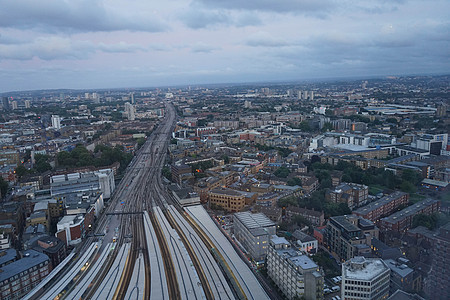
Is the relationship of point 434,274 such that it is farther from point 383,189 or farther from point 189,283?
point 383,189

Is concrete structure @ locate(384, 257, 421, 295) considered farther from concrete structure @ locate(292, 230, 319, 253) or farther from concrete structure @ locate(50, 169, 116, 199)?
concrete structure @ locate(50, 169, 116, 199)

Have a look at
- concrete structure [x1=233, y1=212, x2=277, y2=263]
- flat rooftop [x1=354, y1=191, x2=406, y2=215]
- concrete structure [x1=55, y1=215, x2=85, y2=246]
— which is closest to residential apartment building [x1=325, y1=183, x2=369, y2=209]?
flat rooftop [x1=354, y1=191, x2=406, y2=215]

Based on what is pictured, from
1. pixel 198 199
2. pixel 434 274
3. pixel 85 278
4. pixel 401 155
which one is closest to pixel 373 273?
pixel 434 274

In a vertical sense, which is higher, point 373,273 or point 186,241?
point 373,273

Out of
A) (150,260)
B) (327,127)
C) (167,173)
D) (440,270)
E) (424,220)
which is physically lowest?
(150,260)

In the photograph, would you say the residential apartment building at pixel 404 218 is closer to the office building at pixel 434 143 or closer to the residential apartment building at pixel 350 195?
the residential apartment building at pixel 350 195

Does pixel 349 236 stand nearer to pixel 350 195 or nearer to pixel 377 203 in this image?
pixel 377 203

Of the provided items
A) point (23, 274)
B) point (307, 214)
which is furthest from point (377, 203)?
point (23, 274)

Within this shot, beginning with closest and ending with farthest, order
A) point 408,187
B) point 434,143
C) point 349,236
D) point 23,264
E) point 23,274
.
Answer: point 23,274 < point 23,264 < point 349,236 < point 408,187 < point 434,143

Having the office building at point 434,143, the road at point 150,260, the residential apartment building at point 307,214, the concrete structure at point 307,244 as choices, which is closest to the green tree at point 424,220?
the residential apartment building at point 307,214
